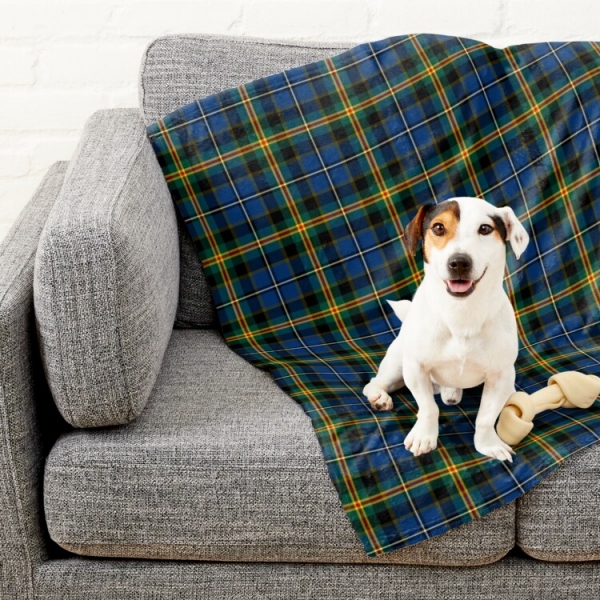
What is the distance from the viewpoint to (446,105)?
6.33ft

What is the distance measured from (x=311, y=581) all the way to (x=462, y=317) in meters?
0.50

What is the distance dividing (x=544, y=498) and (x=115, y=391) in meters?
0.70

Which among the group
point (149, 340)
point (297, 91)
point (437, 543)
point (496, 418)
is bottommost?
point (437, 543)

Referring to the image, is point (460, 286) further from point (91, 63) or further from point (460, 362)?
point (91, 63)

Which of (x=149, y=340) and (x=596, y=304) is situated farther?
(x=596, y=304)

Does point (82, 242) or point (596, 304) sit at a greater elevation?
point (82, 242)

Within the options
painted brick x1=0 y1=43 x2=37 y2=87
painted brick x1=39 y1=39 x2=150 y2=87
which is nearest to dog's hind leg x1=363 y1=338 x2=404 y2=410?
painted brick x1=39 y1=39 x2=150 y2=87

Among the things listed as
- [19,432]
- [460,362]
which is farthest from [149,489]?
[460,362]

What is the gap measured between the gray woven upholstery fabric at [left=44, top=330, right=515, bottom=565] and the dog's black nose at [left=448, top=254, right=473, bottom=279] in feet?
1.19

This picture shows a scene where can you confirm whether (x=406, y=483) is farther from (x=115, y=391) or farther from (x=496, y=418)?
(x=115, y=391)

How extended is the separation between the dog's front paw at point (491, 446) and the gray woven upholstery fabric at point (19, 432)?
724 millimetres

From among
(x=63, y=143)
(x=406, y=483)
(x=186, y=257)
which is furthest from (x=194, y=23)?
(x=406, y=483)

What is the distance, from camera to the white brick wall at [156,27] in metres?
2.17

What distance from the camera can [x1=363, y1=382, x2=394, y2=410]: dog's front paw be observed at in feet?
5.19
